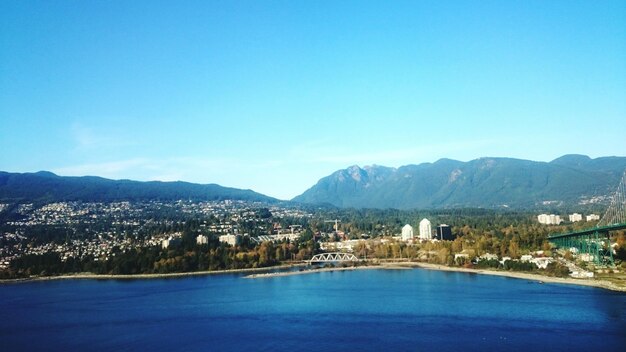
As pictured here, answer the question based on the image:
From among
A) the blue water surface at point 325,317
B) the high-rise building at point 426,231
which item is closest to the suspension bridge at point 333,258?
the high-rise building at point 426,231

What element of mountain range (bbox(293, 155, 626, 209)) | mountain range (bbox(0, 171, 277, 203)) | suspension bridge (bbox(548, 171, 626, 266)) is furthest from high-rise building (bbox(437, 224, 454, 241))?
mountain range (bbox(0, 171, 277, 203))

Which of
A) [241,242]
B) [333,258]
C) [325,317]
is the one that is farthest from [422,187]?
[325,317]

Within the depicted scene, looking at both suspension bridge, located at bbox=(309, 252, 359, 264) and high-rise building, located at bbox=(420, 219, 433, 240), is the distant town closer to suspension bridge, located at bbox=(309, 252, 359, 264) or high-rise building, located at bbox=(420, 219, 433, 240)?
high-rise building, located at bbox=(420, 219, 433, 240)

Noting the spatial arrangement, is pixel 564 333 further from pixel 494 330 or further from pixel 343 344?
pixel 343 344

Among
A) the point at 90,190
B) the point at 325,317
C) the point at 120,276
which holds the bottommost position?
the point at 325,317

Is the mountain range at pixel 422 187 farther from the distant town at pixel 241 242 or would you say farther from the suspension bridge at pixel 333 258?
the suspension bridge at pixel 333 258

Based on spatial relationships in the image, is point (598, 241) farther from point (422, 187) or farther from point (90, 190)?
point (422, 187)
